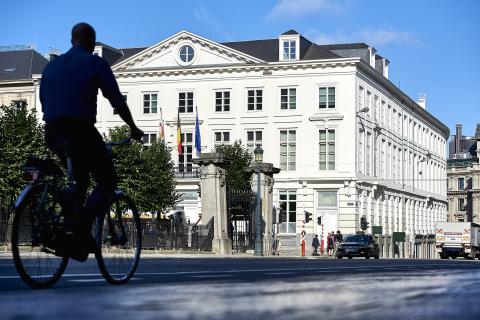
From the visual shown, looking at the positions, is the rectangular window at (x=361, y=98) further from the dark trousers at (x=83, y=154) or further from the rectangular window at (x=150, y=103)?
the dark trousers at (x=83, y=154)

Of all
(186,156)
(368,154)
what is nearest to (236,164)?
(186,156)

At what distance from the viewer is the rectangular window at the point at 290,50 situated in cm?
7556

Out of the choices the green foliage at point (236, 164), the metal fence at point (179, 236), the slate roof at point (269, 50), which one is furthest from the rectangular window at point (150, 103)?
the metal fence at point (179, 236)

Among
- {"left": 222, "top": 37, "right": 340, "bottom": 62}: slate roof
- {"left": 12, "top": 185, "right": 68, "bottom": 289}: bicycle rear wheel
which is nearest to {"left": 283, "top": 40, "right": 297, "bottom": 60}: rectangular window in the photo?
{"left": 222, "top": 37, "right": 340, "bottom": 62}: slate roof

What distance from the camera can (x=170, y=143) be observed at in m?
77.2

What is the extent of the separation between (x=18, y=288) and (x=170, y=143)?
7103cm

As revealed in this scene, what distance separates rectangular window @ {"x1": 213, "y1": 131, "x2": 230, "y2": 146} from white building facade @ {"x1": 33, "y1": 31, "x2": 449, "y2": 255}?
0.26ft

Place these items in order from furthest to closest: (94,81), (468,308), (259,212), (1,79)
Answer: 1. (1,79)
2. (259,212)
3. (94,81)
4. (468,308)

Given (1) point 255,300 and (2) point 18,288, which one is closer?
(1) point 255,300

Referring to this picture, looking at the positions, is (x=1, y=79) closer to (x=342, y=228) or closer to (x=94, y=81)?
(x=342, y=228)

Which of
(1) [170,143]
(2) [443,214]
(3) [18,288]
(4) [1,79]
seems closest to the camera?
(3) [18,288]

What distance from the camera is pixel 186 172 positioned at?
7619cm

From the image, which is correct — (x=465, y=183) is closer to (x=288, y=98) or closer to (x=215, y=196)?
(x=288, y=98)

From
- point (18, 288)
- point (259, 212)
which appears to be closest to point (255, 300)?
point (18, 288)
